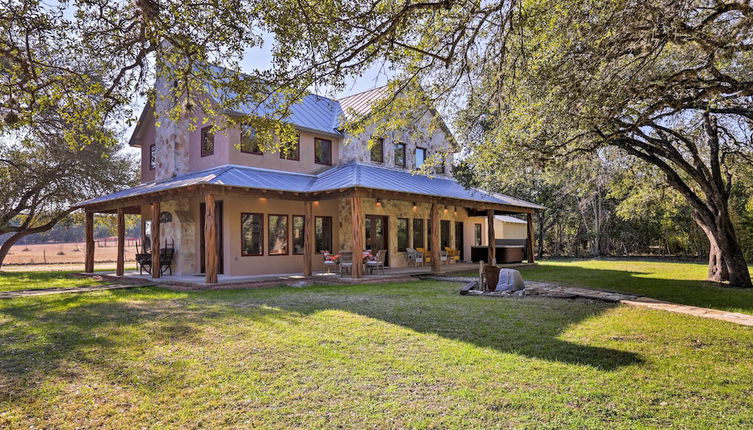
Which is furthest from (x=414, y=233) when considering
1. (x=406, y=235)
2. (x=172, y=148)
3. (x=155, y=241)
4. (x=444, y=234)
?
(x=172, y=148)

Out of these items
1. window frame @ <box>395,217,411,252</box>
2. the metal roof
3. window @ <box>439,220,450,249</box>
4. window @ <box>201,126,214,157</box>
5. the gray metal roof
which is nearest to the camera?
the gray metal roof

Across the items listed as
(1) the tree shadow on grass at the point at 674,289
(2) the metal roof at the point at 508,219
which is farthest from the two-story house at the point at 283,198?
(2) the metal roof at the point at 508,219

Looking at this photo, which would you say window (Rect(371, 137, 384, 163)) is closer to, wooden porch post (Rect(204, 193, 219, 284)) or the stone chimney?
the stone chimney

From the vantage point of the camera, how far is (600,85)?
6.51m

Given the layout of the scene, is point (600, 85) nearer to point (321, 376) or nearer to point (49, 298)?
point (321, 376)

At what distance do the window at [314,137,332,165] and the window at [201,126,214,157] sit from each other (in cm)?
362

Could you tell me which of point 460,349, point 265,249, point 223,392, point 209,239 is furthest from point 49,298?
point 460,349

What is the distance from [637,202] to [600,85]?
11.7 m

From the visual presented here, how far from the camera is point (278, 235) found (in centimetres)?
1538

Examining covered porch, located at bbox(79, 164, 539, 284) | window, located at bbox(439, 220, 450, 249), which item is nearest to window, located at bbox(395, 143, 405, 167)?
covered porch, located at bbox(79, 164, 539, 284)

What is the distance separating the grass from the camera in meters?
3.44

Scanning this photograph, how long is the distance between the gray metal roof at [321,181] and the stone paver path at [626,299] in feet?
15.3

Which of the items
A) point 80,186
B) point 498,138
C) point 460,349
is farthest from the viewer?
point 80,186

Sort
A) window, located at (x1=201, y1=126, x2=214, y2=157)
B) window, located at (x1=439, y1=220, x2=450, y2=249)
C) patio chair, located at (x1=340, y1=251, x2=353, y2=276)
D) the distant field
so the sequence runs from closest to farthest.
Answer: patio chair, located at (x1=340, y1=251, x2=353, y2=276) < window, located at (x1=201, y1=126, x2=214, y2=157) < window, located at (x1=439, y1=220, x2=450, y2=249) < the distant field
